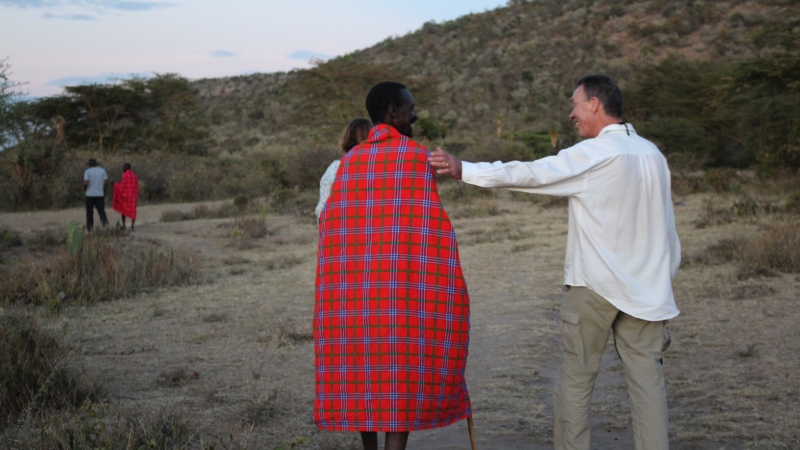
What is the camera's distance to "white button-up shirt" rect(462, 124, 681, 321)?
313cm

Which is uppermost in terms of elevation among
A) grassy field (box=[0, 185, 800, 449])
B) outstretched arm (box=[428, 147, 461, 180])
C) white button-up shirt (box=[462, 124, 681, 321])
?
outstretched arm (box=[428, 147, 461, 180])

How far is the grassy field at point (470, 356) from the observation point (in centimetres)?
424

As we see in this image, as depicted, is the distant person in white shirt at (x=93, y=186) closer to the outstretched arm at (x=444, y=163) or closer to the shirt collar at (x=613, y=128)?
the outstretched arm at (x=444, y=163)

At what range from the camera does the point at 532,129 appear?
37000mm

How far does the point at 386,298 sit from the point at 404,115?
0.74 meters

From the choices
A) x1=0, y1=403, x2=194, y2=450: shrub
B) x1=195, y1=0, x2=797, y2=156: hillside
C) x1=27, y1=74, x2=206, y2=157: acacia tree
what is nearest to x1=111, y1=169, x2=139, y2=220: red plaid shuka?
x1=0, y1=403, x2=194, y2=450: shrub

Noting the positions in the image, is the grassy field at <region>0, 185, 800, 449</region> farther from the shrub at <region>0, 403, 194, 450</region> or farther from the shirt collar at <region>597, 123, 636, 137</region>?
the shirt collar at <region>597, 123, 636, 137</region>

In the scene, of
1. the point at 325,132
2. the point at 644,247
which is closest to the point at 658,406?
the point at 644,247

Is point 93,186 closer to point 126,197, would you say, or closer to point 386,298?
point 126,197

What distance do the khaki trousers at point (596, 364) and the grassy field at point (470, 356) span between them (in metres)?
1.02

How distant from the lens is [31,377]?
4.77 m

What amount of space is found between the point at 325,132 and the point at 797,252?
2455 centimetres

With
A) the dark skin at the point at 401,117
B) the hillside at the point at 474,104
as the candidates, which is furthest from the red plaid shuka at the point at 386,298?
the hillside at the point at 474,104

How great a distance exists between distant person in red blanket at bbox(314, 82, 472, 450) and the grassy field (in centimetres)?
46
